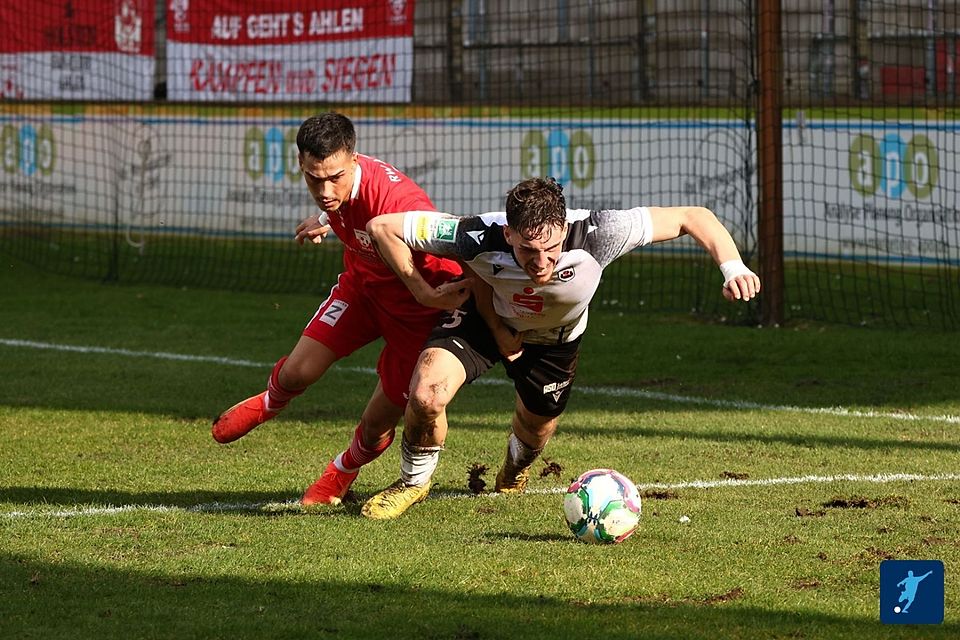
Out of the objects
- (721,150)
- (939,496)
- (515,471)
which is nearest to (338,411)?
(515,471)

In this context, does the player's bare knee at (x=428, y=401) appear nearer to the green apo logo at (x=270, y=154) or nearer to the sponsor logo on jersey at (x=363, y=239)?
the sponsor logo on jersey at (x=363, y=239)

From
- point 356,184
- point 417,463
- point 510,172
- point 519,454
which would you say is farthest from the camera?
point 510,172

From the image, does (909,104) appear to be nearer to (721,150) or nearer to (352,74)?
(721,150)

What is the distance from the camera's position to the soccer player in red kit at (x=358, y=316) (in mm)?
6016

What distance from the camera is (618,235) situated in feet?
18.5

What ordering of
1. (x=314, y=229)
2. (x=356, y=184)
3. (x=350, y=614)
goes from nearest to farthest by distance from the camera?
(x=350, y=614)
(x=356, y=184)
(x=314, y=229)

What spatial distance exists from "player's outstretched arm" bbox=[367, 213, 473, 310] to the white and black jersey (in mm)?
42

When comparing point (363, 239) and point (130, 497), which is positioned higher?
point (363, 239)

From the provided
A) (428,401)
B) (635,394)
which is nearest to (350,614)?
(428,401)

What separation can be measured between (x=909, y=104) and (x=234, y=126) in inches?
306

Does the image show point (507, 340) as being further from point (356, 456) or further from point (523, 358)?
point (356, 456)

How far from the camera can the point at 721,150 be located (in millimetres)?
14734

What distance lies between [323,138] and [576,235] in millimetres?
1061

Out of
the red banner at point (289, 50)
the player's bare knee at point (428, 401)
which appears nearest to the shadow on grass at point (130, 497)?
the player's bare knee at point (428, 401)
